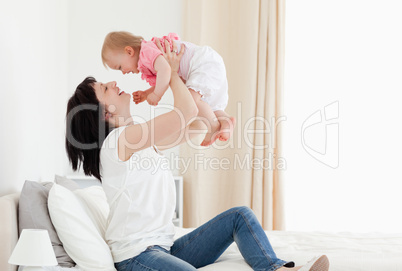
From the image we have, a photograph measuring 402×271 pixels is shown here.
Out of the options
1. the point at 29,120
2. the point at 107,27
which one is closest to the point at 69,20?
the point at 107,27

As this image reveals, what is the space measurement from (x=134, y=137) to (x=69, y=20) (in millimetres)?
2371

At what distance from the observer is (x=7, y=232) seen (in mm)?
1518

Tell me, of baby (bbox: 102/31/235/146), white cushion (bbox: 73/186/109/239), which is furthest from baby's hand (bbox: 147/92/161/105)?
white cushion (bbox: 73/186/109/239)

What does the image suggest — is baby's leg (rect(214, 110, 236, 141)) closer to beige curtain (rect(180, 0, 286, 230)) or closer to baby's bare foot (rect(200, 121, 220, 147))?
baby's bare foot (rect(200, 121, 220, 147))

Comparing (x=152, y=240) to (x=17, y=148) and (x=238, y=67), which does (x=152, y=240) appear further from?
Result: (x=238, y=67)

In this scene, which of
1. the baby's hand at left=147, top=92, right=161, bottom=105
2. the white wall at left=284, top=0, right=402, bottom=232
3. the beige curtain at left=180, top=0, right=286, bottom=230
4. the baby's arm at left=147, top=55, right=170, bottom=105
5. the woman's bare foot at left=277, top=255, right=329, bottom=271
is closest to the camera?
the woman's bare foot at left=277, top=255, right=329, bottom=271

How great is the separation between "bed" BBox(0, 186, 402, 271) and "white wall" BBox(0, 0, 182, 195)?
31 centimetres

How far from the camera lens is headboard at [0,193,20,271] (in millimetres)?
1495

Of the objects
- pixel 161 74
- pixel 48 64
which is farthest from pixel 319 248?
pixel 48 64

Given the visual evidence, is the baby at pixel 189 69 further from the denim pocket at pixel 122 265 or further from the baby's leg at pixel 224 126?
the denim pocket at pixel 122 265

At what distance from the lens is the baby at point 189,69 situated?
1896 mm

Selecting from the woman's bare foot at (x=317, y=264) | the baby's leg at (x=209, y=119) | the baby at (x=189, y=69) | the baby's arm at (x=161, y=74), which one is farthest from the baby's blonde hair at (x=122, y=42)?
the woman's bare foot at (x=317, y=264)

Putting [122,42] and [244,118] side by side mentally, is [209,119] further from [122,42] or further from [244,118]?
[244,118]

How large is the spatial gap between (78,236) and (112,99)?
64cm
